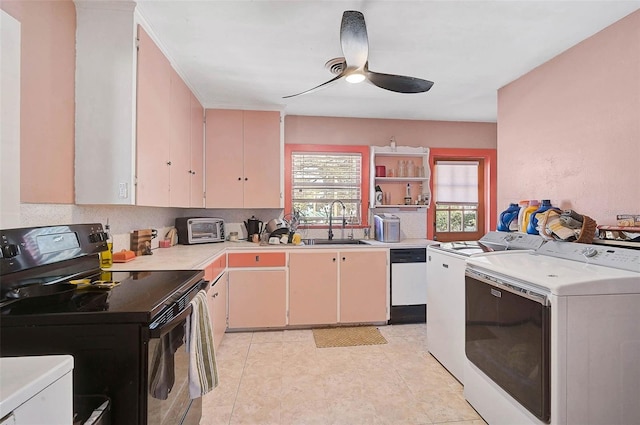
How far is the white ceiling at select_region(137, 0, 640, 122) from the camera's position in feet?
5.63

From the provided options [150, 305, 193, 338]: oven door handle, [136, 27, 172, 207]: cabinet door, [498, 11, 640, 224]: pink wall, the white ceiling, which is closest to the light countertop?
[136, 27, 172, 207]: cabinet door

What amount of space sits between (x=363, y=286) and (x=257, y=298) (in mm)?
1109

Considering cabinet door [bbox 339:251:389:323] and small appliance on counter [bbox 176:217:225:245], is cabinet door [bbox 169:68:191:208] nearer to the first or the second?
small appliance on counter [bbox 176:217:225:245]

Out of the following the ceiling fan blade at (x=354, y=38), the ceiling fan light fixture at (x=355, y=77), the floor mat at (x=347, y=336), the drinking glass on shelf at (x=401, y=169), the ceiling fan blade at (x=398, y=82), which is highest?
the ceiling fan blade at (x=354, y=38)

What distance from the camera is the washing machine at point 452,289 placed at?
2.05 m

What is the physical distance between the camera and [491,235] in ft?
8.27

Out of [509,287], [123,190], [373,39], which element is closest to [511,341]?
[509,287]

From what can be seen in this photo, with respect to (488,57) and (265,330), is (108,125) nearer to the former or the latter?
(265,330)

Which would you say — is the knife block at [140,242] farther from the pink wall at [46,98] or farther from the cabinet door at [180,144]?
the pink wall at [46,98]

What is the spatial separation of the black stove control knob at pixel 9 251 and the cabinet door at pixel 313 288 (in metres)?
2.16

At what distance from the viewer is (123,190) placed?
171 centimetres

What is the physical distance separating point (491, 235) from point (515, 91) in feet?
4.34

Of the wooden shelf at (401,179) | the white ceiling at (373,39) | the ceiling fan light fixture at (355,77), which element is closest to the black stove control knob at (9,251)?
the white ceiling at (373,39)

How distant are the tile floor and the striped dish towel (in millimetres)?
624
